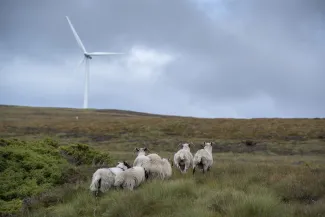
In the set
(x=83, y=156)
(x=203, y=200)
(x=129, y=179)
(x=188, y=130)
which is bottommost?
(x=203, y=200)

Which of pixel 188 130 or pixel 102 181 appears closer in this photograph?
pixel 102 181

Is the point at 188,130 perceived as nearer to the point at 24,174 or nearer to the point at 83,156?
the point at 83,156

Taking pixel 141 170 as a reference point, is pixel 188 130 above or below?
above

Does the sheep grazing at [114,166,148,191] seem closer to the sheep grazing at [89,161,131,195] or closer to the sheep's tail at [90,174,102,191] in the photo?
the sheep grazing at [89,161,131,195]

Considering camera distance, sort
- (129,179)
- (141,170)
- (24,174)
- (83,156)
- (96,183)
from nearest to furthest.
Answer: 1. (96,183)
2. (129,179)
3. (141,170)
4. (24,174)
5. (83,156)

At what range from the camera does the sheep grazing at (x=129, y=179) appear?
13594 millimetres

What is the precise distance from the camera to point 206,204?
37.3ft

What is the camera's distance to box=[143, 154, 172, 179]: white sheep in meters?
15.6

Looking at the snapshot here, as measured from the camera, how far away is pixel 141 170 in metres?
14.6

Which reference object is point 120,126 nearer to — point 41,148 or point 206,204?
point 41,148

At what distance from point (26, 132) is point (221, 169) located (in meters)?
40.6

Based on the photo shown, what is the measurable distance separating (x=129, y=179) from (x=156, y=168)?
206 cm

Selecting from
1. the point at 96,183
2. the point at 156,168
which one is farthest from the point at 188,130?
the point at 96,183

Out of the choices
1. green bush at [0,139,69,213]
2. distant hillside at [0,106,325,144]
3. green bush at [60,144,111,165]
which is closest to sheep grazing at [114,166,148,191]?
green bush at [0,139,69,213]
